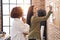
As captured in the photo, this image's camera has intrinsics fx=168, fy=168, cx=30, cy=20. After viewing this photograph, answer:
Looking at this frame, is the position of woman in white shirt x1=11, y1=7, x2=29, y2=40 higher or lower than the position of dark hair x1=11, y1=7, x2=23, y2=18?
lower

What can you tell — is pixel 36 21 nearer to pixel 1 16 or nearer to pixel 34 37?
pixel 34 37

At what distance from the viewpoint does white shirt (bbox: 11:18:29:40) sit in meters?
3.30

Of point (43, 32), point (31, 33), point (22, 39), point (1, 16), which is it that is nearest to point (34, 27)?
point (31, 33)

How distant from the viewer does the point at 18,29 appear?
3.34 m

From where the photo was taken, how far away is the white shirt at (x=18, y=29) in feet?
10.8

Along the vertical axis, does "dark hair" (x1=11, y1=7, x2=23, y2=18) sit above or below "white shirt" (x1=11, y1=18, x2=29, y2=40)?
above

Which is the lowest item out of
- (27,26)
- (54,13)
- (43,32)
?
(43,32)

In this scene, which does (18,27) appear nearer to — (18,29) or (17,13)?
(18,29)

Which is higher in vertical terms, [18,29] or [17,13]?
[17,13]

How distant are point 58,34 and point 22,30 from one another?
0.77 metres

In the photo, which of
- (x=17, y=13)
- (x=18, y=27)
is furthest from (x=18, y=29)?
(x=17, y=13)

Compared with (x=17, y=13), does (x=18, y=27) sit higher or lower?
lower

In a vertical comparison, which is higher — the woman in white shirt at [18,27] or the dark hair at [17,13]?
the dark hair at [17,13]

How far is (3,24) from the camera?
206 inches
